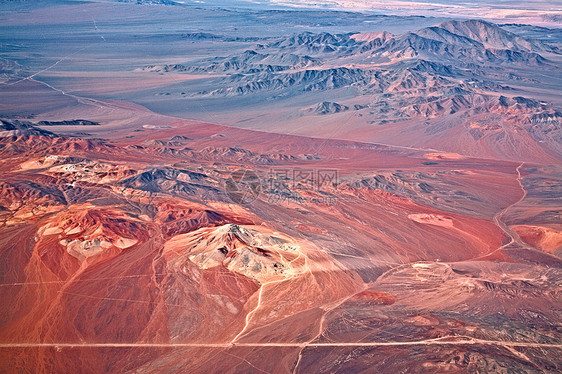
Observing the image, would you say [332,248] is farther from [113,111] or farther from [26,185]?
[113,111]

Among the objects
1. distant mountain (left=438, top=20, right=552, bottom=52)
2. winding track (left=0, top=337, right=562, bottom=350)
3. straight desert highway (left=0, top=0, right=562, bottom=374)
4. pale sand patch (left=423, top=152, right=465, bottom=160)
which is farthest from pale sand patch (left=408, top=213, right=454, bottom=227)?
distant mountain (left=438, top=20, right=552, bottom=52)

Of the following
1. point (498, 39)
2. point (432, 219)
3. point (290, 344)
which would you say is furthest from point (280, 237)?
point (498, 39)

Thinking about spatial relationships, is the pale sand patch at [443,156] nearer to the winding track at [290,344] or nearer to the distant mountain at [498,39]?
the winding track at [290,344]

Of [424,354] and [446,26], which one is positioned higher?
[446,26]

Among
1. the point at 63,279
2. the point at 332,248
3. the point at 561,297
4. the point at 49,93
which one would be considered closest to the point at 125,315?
the point at 63,279

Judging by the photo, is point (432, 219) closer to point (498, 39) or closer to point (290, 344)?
point (290, 344)

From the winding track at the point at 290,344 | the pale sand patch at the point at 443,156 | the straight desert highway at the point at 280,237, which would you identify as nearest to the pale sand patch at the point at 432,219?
the straight desert highway at the point at 280,237

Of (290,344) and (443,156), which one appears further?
(443,156)

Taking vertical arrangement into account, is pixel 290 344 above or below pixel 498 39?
below
